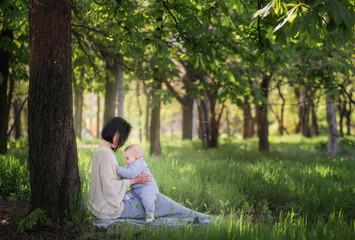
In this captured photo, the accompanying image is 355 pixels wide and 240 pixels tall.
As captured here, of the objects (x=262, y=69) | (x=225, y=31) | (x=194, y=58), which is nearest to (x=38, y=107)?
(x=194, y=58)

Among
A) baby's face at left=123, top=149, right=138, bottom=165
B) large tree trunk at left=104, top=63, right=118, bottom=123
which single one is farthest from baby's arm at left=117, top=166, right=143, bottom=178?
large tree trunk at left=104, top=63, right=118, bottom=123

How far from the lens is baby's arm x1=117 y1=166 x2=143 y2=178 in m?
3.83

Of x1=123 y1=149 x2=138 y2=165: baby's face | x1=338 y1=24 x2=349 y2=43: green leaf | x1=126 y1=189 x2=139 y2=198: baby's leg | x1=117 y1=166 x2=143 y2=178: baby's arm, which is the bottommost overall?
x1=126 y1=189 x2=139 y2=198: baby's leg

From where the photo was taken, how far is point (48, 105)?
346 cm

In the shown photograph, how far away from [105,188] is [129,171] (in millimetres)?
339

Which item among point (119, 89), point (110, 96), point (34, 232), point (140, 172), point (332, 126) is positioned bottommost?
point (34, 232)

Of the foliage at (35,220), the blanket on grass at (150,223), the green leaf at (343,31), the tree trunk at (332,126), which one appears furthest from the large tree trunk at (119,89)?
the green leaf at (343,31)

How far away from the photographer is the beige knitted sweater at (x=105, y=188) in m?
3.68

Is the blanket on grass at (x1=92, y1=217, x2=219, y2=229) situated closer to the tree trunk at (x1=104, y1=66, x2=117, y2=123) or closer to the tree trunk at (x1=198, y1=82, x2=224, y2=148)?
the tree trunk at (x1=104, y1=66, x2=117, y2=123)

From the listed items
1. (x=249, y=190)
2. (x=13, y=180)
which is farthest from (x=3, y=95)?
(x=249, y=190)

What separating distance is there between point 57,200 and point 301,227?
2.59 meters

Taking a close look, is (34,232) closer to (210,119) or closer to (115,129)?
(115,129)

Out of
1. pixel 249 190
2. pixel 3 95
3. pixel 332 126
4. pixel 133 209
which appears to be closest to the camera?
pixel 133 209

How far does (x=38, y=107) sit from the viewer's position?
345 cm
